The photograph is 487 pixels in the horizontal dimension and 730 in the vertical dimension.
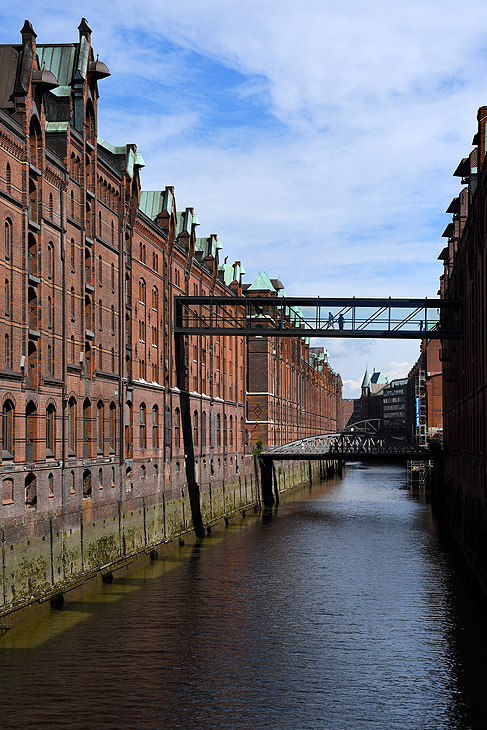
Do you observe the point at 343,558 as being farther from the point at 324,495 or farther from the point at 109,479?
the point at 324,495

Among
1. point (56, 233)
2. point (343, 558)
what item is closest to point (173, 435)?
point (343, 558)

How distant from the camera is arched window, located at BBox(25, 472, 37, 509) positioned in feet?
111

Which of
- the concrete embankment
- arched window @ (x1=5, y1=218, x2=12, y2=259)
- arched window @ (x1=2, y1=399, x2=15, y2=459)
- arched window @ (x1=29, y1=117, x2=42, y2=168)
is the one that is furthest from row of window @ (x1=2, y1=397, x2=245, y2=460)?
arched window @ (x1=29, y1=117, x2=42, y2=168)

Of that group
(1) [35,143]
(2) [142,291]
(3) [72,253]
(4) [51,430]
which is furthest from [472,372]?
(1) [35,143]

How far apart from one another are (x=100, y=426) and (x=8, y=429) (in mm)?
10967

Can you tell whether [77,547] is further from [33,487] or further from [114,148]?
[114,148]

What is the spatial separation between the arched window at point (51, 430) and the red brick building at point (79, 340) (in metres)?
0.08

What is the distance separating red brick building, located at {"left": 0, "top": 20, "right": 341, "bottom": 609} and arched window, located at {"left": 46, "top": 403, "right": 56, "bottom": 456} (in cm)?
8

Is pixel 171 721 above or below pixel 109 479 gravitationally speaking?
below

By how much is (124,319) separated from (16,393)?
48.8 ft

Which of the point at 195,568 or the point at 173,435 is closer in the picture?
the point at 195,568

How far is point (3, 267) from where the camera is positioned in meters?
31.9

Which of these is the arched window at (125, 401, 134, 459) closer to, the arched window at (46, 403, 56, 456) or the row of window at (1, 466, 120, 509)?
the row of window at (1, 466, 120, 509)

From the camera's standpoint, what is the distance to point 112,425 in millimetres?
45281
